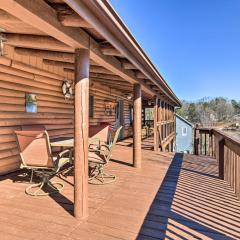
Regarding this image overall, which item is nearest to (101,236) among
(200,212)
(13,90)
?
(200,212)

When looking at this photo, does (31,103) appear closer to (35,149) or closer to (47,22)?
(35,149)

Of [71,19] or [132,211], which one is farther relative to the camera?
[132,211]

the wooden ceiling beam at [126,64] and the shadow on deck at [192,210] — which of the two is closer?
the shadow on deck at [192,210]

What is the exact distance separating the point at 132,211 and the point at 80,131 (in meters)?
1.14

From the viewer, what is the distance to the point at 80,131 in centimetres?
271

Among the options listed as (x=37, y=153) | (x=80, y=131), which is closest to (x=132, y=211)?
(x=80, y=131)

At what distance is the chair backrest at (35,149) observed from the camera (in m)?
3.32

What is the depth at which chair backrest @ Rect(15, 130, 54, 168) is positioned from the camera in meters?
3.32

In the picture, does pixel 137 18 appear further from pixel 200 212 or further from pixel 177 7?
pixel 200 212

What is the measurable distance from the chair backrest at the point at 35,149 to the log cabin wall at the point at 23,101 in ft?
3.28

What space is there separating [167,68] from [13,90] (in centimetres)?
5723

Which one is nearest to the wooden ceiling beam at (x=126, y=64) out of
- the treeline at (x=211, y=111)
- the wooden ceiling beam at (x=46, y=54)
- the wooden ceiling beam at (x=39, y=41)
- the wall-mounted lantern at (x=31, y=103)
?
the wooden ceiling beam at (x=46, y=54)

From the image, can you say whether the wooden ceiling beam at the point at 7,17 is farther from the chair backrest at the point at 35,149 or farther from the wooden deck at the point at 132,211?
the wooden deck at the point at 132,211

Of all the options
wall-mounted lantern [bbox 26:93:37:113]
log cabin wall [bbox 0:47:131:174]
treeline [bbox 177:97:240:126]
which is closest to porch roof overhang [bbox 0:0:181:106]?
log cabin wall [bbox 0:47:131:174]
